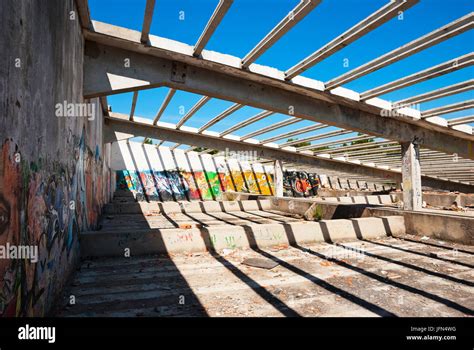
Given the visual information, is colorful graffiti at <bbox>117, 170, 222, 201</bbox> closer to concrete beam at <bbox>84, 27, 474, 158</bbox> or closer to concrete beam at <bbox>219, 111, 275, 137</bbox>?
concrete beam at <bbox>219, 111, 275, 137</bbox>

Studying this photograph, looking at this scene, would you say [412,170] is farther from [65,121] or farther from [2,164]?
[2,164]

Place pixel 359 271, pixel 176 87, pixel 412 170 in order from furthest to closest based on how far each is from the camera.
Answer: pixel 412 170
pixel 176 87
pixel 359 271

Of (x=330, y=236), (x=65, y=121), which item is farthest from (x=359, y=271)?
(x=65, y=121)

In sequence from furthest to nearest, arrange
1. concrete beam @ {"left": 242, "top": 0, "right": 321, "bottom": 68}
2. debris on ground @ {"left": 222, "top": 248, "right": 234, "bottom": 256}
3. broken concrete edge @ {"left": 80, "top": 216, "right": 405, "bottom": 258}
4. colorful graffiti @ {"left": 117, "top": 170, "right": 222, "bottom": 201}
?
1. colorful graffiti @ {"left": 117, "top": 170, "right": 222, "bottom": 201}
2. debris on ground @ {"left": 222, "top": 248, "right": 234, "bottom": 256}
3. broken concrete edge @ {"left": 80, "top": 216, "right": 405, "bottom": 258}
4. concrete beam @ {"left": 242, "top": 0, "right": 321, "bottom": 68}

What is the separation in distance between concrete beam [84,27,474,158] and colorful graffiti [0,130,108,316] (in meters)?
3.27

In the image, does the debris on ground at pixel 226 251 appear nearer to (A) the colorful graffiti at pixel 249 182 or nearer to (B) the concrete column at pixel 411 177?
(B) the concrete column at pixel 411 177

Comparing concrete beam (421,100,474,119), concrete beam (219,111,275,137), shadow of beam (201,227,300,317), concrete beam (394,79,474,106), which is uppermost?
concrete beam (219,111,275,137)

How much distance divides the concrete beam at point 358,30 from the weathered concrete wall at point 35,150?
520cm

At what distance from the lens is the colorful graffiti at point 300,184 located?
31.1 metres

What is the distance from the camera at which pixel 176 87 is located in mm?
9125

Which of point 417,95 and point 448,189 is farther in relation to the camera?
point 448,189

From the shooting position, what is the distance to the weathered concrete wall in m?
2.61

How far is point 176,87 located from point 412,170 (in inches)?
366

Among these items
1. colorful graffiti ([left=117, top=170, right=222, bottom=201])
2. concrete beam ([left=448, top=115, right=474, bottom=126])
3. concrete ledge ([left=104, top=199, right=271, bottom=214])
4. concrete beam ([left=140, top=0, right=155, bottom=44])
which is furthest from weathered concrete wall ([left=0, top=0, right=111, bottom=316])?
colorful graffiti ([left=117, top=170, right=222, bottom=201])
